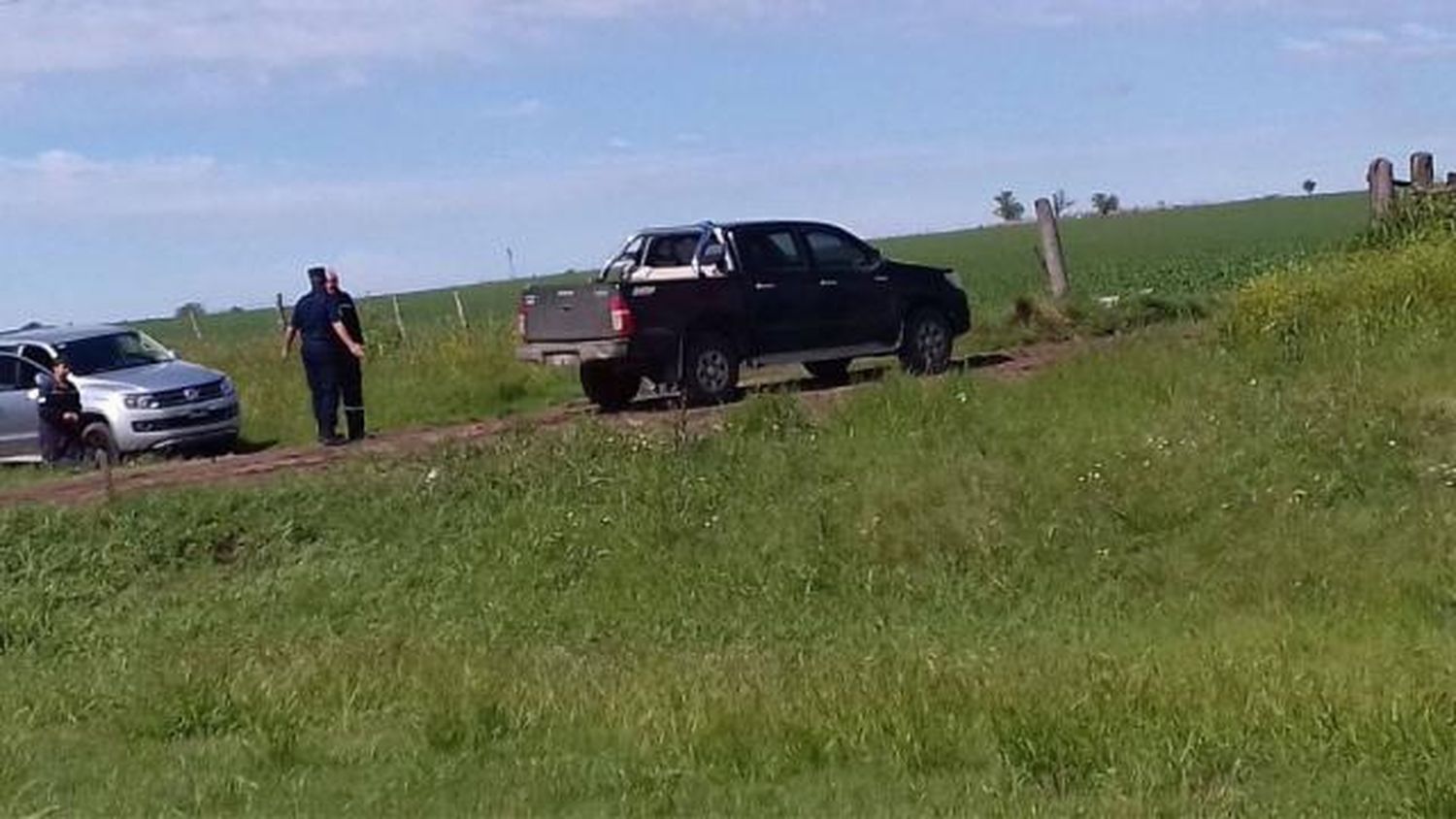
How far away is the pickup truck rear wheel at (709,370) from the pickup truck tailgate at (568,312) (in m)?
0.86

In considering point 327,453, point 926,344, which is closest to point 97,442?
point 327,453

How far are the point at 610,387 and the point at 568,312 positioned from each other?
146 cm

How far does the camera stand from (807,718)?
909cm

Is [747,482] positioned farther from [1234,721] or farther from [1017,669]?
[1234,721]

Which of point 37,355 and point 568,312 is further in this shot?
point 37,355

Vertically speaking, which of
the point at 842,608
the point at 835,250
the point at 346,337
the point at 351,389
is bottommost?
the point at 842,608

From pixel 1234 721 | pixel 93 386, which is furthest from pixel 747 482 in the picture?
pixel 93 386

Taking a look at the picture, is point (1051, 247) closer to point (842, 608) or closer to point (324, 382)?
point (324, 382)

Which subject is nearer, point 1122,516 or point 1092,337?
point 1122,516

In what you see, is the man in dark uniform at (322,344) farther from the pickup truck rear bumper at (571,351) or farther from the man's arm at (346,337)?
the pickup truck rear bumper at (571,351)

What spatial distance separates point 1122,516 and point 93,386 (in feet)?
41.0

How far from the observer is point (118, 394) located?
2284 centimetres

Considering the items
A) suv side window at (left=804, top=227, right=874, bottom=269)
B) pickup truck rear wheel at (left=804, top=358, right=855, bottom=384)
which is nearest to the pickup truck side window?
pickup truck rear wheel at (left=804, top=358, right=855, bottom=384)

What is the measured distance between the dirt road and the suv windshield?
3664mm
